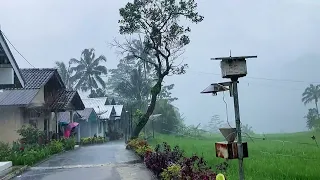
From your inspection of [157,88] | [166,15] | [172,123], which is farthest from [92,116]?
[166,15]

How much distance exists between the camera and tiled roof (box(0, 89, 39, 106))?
21062 mm

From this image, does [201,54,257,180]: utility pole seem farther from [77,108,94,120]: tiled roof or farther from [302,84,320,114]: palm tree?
[302,84,320,114]: palm tree

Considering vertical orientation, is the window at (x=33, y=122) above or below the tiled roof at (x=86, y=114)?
below

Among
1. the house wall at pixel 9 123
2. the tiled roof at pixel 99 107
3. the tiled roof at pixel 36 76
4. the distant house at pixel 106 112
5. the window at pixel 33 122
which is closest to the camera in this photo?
the house wall at pixel 9 123

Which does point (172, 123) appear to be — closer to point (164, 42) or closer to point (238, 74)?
point (164, 42)

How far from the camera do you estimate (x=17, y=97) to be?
2188cm

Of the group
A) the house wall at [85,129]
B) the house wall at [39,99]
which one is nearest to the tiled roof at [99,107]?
the house wall at [85,129]

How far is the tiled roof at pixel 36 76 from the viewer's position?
23.5 metres

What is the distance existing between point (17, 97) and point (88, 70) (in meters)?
35.5

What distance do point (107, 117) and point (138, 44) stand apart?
10750 millimetres

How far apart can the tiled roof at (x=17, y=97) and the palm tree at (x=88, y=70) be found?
113ft

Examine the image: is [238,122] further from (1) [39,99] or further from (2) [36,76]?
(2) [36,76]

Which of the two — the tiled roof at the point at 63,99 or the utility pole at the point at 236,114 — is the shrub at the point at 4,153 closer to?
the tiled roof at the point at 63,99

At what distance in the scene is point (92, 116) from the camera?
4234 cm
